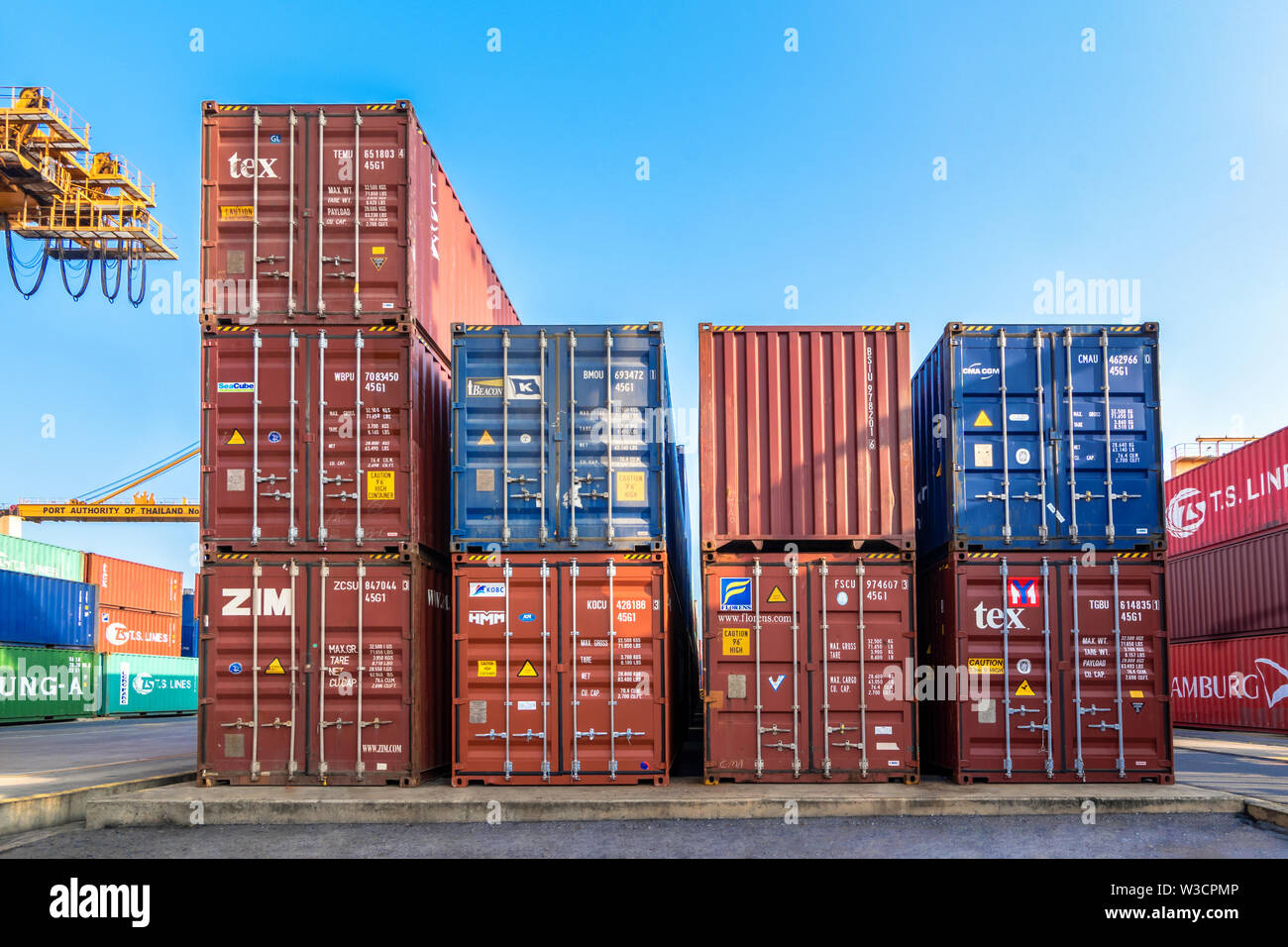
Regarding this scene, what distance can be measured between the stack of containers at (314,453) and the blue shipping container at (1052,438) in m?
6.23

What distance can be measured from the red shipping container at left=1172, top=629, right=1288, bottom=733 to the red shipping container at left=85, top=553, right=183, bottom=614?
36038 mm

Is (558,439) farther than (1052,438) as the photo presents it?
No

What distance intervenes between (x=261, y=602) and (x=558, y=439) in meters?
3.71

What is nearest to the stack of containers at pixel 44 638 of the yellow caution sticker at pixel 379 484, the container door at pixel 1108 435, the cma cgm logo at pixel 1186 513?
the yellow caution sticker at pixel 379 484

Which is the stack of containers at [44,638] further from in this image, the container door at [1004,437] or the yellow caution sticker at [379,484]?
the container door at [1004,437]

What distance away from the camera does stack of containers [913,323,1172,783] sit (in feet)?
38.4

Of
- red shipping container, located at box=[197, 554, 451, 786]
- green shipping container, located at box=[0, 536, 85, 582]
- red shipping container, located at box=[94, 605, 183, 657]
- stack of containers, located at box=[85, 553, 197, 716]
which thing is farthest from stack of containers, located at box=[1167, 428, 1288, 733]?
red shipping container, located at box=[94, 605, 183, 657]

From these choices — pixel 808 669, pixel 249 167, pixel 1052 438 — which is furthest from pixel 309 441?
pixel 1052 438

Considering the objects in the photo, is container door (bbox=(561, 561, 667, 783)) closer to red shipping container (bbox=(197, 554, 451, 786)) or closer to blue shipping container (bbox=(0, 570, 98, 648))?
red shipping container (bbox=(197, 554, 451, 786))

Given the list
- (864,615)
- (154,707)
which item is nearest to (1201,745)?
(864,615)

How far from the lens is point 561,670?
38.0ft

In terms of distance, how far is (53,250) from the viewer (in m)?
29.9

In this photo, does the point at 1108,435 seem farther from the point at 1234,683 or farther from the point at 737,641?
the point at 1234,683

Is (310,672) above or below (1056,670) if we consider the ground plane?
above
